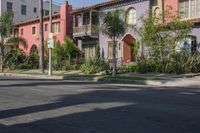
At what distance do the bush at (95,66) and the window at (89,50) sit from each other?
271 inches

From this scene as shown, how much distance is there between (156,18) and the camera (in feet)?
108

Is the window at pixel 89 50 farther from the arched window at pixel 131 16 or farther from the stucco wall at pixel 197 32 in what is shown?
the stucco wall at pixel 197 32

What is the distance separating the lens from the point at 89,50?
154 feet

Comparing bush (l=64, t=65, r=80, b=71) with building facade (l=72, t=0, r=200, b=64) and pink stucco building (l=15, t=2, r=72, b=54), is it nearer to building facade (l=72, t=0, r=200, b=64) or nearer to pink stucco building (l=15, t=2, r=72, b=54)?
building facade (l=72, t=0, r=200, b=64)

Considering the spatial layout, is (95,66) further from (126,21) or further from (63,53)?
(63,53)

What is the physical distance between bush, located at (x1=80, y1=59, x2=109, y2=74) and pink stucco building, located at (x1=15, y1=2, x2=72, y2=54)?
41.3ft

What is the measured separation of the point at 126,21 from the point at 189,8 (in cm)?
524

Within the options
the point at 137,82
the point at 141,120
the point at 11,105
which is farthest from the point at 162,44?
the point at 141,120

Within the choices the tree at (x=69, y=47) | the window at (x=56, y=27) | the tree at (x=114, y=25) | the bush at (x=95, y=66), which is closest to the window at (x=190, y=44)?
the tree at (x=114, y=25)

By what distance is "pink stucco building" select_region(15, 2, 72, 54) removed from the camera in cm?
5275

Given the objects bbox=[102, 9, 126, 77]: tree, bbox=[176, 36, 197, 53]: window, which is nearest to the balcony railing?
bbox=[102, 9, 126, 77]: tree

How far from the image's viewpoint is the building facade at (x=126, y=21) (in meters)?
35.3

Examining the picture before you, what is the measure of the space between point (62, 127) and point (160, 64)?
78.5 feet

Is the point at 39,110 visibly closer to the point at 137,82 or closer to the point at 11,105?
the point at 11,105
